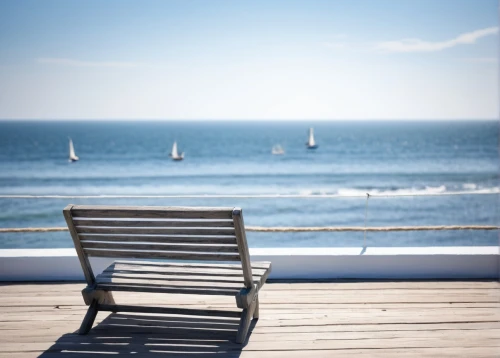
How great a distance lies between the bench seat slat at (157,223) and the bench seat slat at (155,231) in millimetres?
20

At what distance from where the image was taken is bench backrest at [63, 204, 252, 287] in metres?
2.61

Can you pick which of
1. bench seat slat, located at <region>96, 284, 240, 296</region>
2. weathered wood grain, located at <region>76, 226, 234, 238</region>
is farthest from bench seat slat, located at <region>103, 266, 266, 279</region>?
weathered wood grain, located at <region>76, 226, 234, 238</region>

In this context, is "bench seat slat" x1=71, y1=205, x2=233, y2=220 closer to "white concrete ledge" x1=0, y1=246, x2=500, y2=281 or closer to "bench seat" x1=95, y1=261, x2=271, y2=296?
"bench seat" x1=95, y1=261, x2=271, y2=296

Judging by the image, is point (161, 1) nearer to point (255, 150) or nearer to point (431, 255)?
point (255, 150)

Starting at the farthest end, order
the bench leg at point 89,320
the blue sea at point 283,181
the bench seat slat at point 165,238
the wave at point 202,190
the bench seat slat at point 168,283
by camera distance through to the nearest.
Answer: the wave at point 202,190 → the blue sea at point 283,181 → the bench leg at point 89,320 → the bench seat slat at point 168,283 → the bench seat slat at point 165,238

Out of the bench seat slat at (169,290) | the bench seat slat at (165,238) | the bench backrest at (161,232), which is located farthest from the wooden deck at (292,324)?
the bench seat slat at (165,238)

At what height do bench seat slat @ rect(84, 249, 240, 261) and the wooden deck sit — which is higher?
bench seat slat @ rect(84, 249, 240, 261)

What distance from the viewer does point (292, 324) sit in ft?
9.84

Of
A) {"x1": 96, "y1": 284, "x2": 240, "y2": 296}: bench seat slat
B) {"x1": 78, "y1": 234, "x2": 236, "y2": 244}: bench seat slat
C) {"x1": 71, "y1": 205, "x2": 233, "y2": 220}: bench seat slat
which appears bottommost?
{"x1": 96, "y1": 284, "x2": 240, "y2": 296}: bench seat slat

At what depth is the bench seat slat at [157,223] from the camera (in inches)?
103

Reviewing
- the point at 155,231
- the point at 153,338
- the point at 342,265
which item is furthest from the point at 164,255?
the point at 342,265

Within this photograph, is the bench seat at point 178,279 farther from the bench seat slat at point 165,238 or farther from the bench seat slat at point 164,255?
the bench seat slat at point 165,238

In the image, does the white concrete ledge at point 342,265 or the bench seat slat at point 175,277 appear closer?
the bench seat slat at point 175,277

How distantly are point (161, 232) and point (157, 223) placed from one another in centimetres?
5
